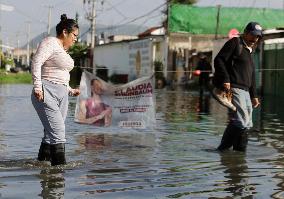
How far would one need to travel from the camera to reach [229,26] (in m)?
40.2

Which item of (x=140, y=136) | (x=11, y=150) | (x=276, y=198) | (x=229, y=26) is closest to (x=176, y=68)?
(x=229, y=26)

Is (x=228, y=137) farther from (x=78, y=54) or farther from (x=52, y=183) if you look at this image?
(x=78, y=54)

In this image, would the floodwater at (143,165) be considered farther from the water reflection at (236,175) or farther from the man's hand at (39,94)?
the man's hand at (39,94)

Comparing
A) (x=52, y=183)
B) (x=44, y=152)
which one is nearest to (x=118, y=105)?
(x=44, y=152)

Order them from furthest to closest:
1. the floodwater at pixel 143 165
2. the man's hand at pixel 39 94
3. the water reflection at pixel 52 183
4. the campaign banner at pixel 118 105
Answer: the campaign banner at pixel 118 105
the man's hand at pixel 39 94
the floodwater at pixel 143 165
the water reflection at pixel 52 183

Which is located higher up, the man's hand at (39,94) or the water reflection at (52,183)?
the man's hand at (39,94)

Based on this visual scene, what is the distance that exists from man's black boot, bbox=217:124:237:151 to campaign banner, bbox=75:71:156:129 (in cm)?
165

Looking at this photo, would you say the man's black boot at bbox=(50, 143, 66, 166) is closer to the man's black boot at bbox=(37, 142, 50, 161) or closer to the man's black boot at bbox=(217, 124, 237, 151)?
the man's black boot at bbox=(37, 142, 50, 161)

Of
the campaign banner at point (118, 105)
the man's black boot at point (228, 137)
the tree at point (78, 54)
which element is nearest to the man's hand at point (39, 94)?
the man's black boot at point (228, 137)

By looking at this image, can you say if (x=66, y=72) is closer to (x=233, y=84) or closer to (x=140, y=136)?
(x=233, y=84)

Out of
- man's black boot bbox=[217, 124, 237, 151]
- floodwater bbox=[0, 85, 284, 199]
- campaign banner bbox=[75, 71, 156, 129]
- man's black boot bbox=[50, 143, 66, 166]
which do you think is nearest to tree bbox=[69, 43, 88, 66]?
floodwater bbox=[0, 85, 284, 199]

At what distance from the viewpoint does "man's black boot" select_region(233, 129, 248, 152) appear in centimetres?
898

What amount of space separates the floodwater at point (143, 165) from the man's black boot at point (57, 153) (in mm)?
93

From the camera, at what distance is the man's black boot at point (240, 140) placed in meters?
8.98
